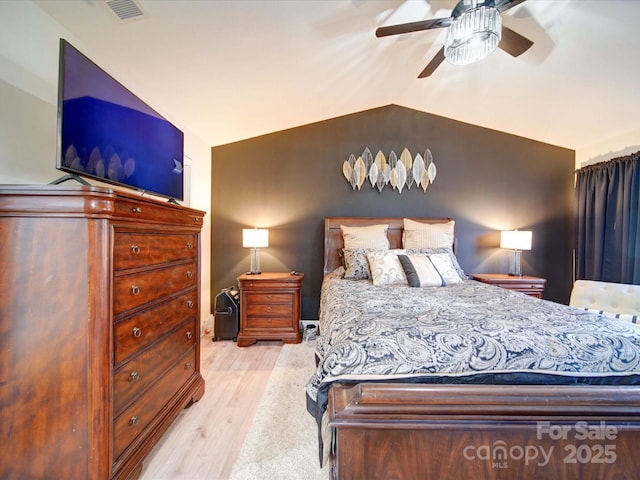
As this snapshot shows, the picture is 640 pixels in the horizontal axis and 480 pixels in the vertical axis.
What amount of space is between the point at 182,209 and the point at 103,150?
461 millimetres

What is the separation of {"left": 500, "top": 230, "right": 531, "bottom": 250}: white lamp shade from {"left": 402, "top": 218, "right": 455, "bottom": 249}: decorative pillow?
2.28ft

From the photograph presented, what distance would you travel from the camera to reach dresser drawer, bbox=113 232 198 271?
109cm

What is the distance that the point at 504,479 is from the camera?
0.95 m

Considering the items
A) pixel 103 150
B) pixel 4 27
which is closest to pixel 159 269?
pixel 103 150

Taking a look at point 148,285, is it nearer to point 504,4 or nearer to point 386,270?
point 386,270

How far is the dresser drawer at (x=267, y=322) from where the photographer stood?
9.51ft

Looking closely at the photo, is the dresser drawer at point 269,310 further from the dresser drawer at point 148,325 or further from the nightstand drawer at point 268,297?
the dresser drawer at point 148,325

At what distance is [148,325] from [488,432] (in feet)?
4.98

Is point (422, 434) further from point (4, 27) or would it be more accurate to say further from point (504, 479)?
point (4, 27)

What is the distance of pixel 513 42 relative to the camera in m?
1.63

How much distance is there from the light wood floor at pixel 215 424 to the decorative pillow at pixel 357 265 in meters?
1.11

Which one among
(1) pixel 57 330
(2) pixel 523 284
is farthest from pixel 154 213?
(2) pixel 523 284

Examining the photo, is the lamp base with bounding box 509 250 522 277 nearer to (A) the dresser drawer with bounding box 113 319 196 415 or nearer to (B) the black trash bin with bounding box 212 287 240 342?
(B) the black trash bin with bounding box 212 287 240 342

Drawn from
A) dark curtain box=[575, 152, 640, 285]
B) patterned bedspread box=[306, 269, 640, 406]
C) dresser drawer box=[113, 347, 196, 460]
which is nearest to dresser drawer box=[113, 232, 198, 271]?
dresser drawer box=[113, 347, 196, 460]
